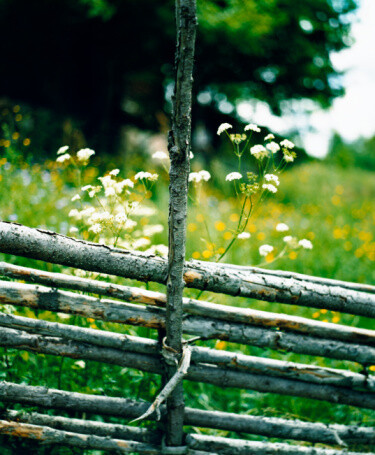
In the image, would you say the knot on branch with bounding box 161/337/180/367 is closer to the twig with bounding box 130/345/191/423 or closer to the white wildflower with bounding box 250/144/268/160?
the twig with bounding box 130/345/191/423

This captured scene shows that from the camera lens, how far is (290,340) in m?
2.07

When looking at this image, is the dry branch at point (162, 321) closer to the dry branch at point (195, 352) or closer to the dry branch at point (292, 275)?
the dry branch at point (195, 352)

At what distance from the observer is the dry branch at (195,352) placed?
193 centimetres

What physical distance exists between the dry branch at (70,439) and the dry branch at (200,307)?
2.25 ft

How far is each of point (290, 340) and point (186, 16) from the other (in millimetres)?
1594

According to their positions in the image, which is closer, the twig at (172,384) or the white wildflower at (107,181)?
the twig at (172,384)

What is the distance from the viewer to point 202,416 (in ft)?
6.79

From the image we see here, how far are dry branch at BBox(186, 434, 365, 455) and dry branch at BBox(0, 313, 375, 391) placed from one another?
1.19ft

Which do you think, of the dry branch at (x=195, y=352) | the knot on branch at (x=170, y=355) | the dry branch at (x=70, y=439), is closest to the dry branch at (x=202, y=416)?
the dry branch at (x=70, y=439)

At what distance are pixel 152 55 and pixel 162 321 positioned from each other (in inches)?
308

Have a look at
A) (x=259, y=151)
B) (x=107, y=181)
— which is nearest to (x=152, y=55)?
(x=107, y=181)

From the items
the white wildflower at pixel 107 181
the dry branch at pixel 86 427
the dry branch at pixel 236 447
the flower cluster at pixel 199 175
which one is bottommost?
the dry branch at pixel 236 447

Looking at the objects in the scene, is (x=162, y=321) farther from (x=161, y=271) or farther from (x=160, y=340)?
(x=161, y=271)

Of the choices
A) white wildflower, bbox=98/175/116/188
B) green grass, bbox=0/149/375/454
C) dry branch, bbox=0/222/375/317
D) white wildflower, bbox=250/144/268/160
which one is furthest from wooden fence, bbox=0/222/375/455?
white wildflower, bbox=250/144/268/160
